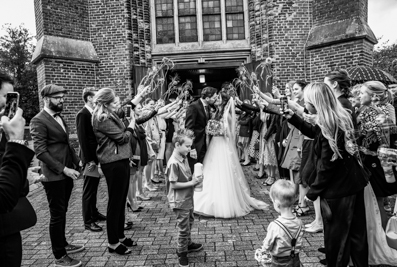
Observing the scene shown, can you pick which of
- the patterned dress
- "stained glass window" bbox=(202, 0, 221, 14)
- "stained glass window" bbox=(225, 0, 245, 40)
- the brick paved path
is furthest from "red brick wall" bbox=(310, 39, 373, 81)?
the patterned dress

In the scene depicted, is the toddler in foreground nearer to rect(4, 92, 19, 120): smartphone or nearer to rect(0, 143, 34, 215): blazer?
rect(0, 143, 34, 215): blazer

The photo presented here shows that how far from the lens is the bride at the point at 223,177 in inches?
210

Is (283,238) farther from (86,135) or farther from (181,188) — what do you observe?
(86,135)

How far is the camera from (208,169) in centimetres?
562

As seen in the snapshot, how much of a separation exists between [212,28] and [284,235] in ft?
34.1

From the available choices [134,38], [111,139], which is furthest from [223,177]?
[134,38]

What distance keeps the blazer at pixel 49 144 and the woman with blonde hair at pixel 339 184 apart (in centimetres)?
290

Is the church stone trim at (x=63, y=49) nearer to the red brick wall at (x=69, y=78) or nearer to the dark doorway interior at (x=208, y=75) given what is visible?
the red brick wall at (x=69, y=78)

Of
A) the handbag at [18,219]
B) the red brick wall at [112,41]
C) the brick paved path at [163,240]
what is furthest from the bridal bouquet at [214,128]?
the red brick wall at [112,41]

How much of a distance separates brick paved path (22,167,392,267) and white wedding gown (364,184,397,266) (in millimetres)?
601

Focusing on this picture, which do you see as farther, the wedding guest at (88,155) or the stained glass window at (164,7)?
the stained glass window at (164,7)

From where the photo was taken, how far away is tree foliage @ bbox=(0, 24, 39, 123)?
29.6 m

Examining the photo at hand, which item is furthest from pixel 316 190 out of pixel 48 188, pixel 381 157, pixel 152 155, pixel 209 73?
pixel 209 73

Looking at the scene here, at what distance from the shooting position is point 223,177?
17.9ft
